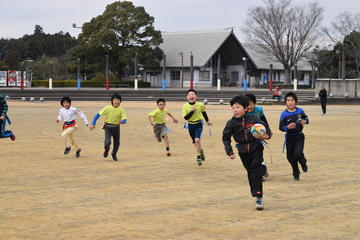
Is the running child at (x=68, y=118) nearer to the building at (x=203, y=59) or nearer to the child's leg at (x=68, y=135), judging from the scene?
the child's leg at (x=68, y=135)

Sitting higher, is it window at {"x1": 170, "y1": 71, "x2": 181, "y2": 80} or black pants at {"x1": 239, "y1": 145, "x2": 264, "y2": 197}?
window at {"x1": 170, "y1": 71, "x2": 181, "y2": 80}

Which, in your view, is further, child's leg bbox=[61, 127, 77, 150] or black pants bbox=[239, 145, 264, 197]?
child's leg bbox=[61, 127, 77, 150]

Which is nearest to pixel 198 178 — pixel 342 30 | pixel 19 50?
pixel 342 30

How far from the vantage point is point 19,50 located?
3504 inches

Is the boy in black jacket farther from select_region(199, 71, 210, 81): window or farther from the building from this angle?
select_region(199, 71, 210, 81): window

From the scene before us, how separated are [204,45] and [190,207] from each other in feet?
195

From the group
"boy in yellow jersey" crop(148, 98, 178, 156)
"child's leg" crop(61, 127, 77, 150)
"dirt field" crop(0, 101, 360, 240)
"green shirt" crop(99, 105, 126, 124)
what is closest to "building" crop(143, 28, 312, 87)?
"boy in yellow jersey" crop(148, 98, 178, 156)

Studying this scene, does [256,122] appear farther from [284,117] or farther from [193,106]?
[193,106]

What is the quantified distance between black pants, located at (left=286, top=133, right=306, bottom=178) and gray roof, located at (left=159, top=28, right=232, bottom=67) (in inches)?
2098

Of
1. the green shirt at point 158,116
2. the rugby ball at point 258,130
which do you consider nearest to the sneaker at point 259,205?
the rugby ball at point 258,130

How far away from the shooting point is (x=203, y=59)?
63.3 m

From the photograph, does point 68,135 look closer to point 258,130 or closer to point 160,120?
point 160,120

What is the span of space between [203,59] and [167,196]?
2212 inches

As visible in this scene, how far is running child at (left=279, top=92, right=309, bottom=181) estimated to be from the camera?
9234 millimetres
